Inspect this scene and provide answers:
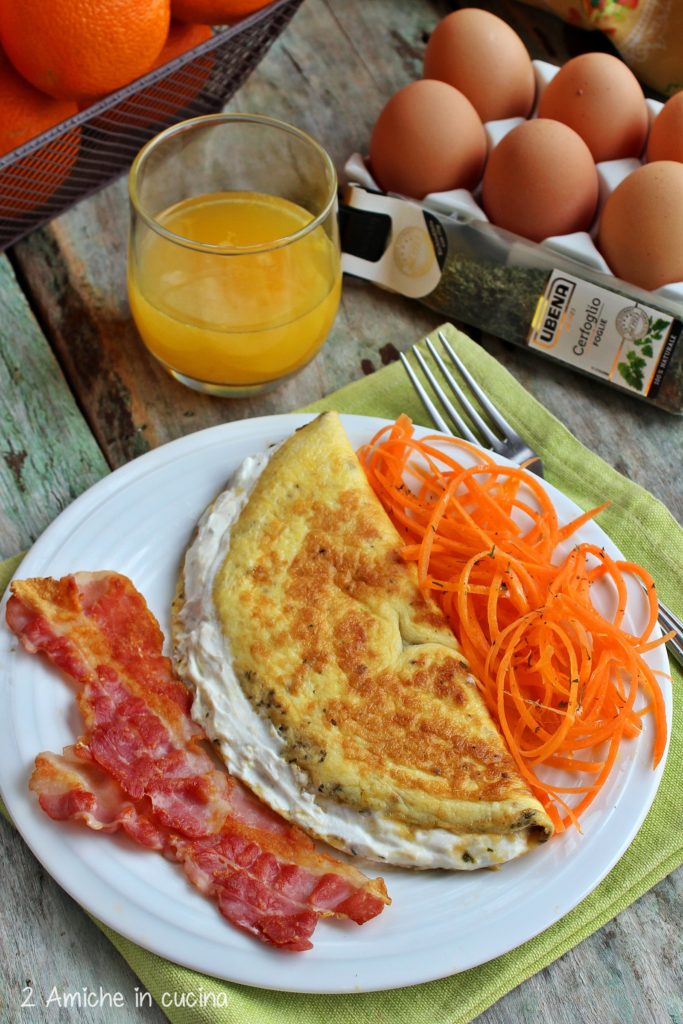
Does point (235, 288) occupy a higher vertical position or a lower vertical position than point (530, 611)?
higher

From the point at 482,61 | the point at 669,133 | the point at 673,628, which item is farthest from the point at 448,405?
the point at 482,61

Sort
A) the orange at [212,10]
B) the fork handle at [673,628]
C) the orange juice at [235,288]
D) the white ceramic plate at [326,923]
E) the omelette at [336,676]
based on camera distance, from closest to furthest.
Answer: the white ceramic plate at [326,923] < the omelette at [336,676] < the fork handle at [673,628] < the orange juice at [235,288] < the orange at [212,10]

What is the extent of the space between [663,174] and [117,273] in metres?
1.46

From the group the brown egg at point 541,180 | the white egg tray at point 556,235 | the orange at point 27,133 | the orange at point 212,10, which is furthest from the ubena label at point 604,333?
the orange at point 27,133

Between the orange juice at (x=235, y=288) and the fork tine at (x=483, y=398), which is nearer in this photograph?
the orange juice at (x=235, y=288)

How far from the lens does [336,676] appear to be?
1903mm

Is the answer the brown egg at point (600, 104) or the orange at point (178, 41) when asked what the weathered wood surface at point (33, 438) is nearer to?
the orange at point (178, 41)

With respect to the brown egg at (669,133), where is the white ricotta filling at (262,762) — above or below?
below

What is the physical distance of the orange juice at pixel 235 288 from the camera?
7.40ft

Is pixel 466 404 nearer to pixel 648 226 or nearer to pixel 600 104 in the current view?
pixel 648 226

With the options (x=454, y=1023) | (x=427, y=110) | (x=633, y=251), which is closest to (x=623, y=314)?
A: (x=633, y=251)

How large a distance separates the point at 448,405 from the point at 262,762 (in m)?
1.03

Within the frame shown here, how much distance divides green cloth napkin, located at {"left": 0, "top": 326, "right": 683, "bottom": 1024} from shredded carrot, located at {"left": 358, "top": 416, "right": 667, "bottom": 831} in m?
0.18

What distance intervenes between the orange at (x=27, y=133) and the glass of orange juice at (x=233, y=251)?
274 mm
